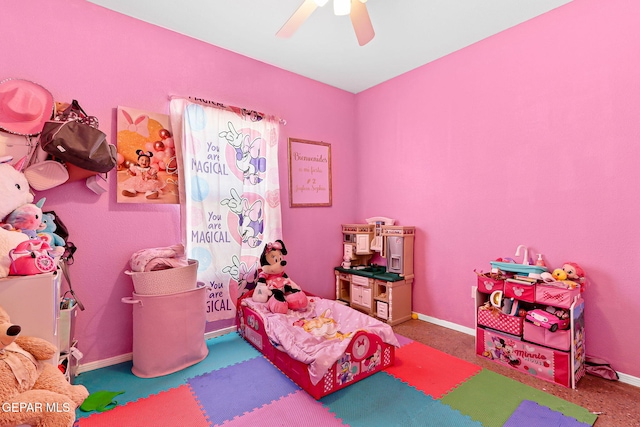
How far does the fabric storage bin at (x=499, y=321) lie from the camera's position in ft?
7.67

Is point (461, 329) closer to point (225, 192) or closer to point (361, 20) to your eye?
point (225, 192)

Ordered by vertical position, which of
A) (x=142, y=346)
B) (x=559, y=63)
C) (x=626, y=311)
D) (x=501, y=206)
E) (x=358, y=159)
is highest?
(x=559, y=63)

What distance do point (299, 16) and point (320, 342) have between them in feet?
7.45

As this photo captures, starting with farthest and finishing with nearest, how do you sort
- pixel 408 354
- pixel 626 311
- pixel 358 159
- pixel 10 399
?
pixel 358 159
pixel 408 354
pixel 626 311
pixel 10 399

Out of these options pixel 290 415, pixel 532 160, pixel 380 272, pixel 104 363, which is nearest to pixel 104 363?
pixel 104 363

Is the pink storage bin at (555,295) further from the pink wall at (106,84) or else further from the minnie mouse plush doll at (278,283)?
the pink wall at (106,84)

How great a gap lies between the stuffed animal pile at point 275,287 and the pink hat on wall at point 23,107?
6.34 ft

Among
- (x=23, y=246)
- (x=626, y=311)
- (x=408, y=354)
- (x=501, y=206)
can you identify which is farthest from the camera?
(x=501, y=206)

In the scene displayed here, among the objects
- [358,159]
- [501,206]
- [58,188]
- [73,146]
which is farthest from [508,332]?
[58,188]

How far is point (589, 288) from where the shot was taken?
7.61ft

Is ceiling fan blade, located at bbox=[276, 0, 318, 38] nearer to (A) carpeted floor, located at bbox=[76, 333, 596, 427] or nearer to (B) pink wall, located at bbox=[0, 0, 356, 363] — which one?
(B) pink wall, located at bbox=[0, 0, 356, 363]

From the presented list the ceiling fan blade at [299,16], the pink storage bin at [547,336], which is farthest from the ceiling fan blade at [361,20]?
the pink storage bin at [547,336]

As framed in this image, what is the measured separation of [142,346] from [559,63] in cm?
388

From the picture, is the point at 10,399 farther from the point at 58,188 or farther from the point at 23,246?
the point at 58,188
